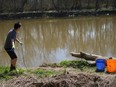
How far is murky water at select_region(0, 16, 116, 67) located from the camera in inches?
570

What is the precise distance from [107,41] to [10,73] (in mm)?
9847

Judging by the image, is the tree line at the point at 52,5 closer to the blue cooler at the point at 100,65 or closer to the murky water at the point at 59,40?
the murky water at the point at 59,40

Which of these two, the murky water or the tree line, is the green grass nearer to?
the murky water

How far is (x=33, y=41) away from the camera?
18.9 metres

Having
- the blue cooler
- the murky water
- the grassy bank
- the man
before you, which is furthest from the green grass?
the murky water

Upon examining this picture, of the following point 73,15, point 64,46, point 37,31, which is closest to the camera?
point 64,46

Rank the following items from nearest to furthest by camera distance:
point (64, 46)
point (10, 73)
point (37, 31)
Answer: point (10, 73), point (64, 46), point (37, 31)

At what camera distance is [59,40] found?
62.1 feet

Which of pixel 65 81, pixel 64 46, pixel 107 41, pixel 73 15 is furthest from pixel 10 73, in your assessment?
Answer: pixel 73 15

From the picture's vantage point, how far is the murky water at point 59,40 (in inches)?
570

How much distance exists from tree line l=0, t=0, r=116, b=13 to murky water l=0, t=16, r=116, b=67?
6220 mm

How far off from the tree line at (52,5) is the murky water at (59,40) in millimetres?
6220

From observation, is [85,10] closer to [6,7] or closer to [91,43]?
[6,7]

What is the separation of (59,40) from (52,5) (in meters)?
16.5
